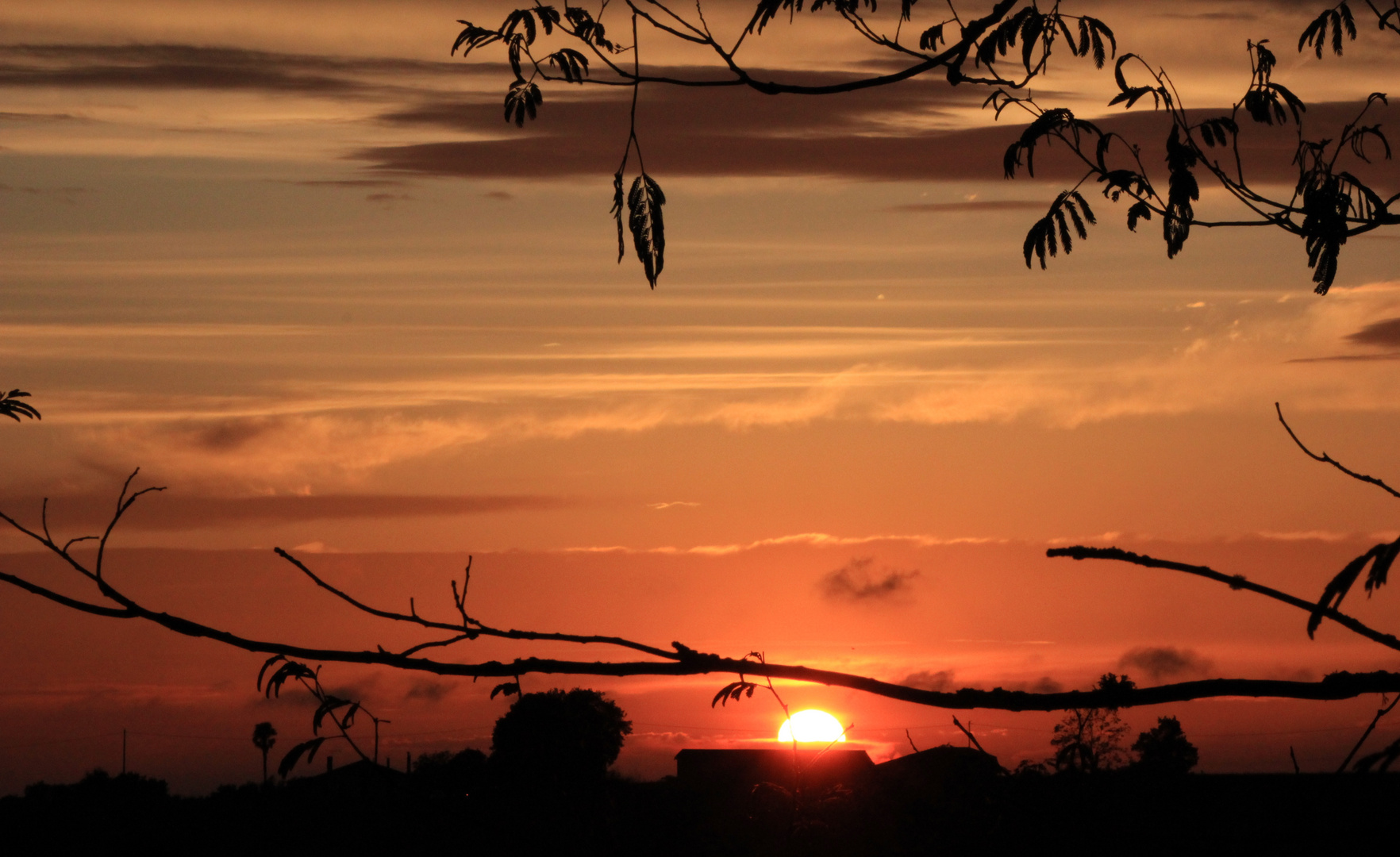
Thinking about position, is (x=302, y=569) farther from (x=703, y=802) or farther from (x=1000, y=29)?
(x=703, y=802)

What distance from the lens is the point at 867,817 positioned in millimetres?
16969

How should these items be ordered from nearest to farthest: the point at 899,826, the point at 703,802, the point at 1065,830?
the point at 1065,830 → the point at 899,826 → the point at 703,802

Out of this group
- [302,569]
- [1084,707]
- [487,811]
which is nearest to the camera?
[1084,707]

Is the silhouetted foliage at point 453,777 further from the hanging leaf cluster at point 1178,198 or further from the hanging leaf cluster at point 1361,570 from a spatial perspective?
the hanging leaf cluster at point 1178,198

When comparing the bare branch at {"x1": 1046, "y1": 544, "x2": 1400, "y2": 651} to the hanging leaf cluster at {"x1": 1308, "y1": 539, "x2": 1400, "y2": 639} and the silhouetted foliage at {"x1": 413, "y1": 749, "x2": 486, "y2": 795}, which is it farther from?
the silhouetted foliage at {"x1": 413, "y1": 749, "x2": 486, "y2": 795}

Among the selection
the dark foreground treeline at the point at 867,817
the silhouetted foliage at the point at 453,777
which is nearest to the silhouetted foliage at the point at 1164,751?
the dark foreground treeline at the point at 867,817

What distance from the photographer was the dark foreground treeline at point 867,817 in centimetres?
188

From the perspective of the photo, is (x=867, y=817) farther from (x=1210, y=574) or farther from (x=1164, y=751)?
(x=1210, y=574)

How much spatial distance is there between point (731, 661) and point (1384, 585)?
998 mm

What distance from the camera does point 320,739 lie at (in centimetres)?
260

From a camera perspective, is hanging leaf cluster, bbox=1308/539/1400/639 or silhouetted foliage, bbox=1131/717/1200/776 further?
silhouetted foliage, bbox=1131/717/1200/776

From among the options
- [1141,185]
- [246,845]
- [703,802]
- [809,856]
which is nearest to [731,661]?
[1141,185]

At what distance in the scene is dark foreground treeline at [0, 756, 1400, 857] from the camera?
1884 mm

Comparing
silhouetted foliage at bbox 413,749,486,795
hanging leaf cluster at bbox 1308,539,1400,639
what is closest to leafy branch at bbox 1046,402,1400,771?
hanging leaf cluster at bbox 1308,539,1400,639
